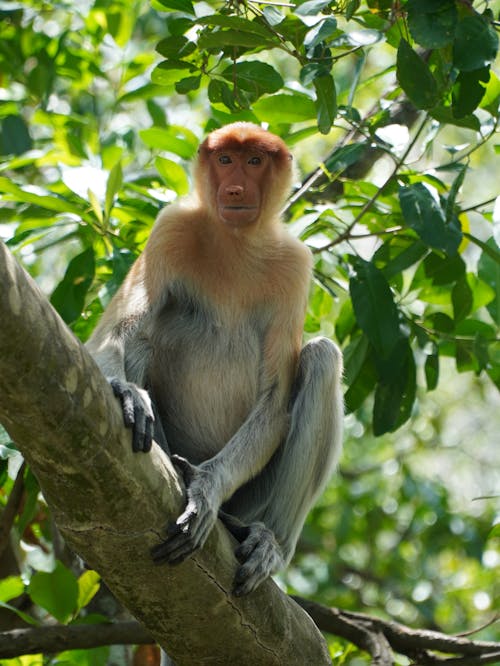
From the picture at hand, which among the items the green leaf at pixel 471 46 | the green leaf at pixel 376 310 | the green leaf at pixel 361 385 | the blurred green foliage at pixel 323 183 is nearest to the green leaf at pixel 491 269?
the blurred green foliage at pixel 323 183

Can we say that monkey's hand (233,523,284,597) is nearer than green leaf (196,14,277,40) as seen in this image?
Yes

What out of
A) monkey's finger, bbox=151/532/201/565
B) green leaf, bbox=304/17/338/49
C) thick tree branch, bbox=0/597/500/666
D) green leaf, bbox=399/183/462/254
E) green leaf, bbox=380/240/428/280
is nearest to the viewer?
monkey's finger, bbox=151/532/201/565

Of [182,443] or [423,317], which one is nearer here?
[182,443]

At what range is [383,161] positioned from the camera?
6.48 m

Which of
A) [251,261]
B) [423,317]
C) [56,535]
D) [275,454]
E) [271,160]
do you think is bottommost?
[56,535]

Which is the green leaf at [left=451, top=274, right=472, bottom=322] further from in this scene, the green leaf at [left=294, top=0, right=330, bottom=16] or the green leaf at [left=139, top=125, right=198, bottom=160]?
the green leaf at [left=294, top=0, right=330, bottom=16]

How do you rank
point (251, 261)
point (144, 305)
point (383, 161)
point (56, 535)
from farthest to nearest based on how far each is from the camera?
point (383, 161), point (56, 535), point (251, 261), point (144, 305)

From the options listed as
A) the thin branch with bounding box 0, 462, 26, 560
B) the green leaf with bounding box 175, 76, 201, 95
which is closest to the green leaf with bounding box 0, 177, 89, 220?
the green leaf with bounding box 175, 76, 201, 95

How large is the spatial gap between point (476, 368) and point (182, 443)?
1480mm

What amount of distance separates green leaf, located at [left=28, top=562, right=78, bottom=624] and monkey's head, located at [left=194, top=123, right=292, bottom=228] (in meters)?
1.67

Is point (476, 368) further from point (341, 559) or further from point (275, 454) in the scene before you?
point (341, 559)

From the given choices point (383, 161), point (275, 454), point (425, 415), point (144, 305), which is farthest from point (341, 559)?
point (144, 305)

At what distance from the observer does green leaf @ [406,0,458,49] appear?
126 inches

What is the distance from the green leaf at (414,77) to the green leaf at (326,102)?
0.34 meters
